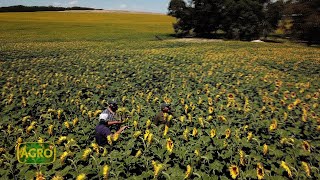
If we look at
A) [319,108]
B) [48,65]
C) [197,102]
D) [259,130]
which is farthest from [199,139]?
[48,65]

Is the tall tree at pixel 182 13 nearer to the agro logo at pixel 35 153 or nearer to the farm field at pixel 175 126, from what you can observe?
the farm field at pixel 175 126

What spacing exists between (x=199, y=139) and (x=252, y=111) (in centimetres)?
333

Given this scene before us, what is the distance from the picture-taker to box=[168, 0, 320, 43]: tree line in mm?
44062

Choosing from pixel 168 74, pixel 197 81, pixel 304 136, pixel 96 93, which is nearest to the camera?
pixel 304 136

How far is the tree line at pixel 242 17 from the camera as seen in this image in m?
44.1

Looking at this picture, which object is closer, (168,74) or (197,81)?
(197,81)

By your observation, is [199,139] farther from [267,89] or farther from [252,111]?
[267,89]

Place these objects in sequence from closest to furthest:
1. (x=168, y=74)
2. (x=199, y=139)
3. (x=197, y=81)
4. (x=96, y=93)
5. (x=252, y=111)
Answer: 1. (x=199, y=139)
2. (x=252, y=111)
3. (x=96, y=93)
4. (x=197, y=81)
5. (x=168, y=74)

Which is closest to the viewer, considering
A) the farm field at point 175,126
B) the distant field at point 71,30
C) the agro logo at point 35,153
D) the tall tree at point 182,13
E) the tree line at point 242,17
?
the agro logo at point 35,153

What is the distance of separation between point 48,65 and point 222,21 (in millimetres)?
37119

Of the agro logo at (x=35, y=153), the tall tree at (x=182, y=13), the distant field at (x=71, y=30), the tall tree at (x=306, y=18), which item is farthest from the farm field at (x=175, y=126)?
the tall tree at (x=182, y=13)

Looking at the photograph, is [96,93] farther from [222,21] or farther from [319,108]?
[222,21]

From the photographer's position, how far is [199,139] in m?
6.21

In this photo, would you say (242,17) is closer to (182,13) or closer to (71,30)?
(182,13)
